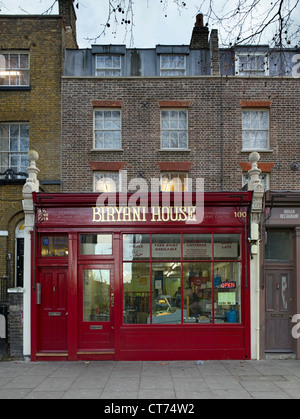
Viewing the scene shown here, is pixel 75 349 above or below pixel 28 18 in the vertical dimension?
below

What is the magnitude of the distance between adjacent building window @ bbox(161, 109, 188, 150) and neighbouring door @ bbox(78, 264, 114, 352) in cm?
676

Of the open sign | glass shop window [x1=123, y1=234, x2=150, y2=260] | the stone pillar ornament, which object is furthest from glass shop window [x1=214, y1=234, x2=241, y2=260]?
glass shop window [x1=123, y1=234, x2=150, y2=260]

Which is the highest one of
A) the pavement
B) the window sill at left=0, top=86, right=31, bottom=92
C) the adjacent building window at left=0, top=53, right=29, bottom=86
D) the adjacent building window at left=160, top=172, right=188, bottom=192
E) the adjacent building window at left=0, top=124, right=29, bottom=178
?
the adjacent building window at left=0, top=53, right=29, bottom=86

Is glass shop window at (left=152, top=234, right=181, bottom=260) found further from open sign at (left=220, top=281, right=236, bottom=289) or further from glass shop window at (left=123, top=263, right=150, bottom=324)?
open sign at (left=220, top=281, right=236, bottom=289)

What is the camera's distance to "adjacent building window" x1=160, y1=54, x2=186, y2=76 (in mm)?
16266

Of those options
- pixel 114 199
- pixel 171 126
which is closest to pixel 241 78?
pixel 171 126

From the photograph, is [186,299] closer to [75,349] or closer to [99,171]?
[75,349]

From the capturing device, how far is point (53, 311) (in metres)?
10.4

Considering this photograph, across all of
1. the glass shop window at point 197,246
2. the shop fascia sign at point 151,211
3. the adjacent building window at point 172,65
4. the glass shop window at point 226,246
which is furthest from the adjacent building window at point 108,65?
the glass shop window at point 226,246

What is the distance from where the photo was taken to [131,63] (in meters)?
16.4

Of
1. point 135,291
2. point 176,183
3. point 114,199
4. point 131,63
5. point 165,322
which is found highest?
point 131,63

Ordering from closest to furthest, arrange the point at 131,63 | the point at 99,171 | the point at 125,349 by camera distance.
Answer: the point at 125,349 → the point at 99,171 → the point at 131,63

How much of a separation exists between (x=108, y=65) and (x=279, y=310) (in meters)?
12.0

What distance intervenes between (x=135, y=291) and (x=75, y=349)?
218 centimetres
